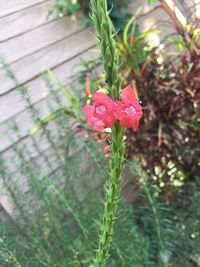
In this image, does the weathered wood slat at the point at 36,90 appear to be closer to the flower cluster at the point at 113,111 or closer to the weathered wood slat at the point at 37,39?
the weathered wood slat at the point at 37,39

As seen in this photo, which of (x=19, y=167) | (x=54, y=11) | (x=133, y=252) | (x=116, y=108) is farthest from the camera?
(x=54, y=11)

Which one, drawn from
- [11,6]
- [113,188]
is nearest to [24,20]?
[11,6]

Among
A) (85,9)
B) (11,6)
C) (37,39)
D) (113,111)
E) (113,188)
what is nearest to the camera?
(113,111)

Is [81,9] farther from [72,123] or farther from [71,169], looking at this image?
[71,169]

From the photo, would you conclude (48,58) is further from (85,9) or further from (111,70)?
(111,70)

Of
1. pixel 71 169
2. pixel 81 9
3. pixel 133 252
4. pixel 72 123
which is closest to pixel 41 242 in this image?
pixel 133 252

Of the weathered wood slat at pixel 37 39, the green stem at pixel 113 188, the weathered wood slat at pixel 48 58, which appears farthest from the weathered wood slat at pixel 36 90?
the green stem at pixel 113 188
